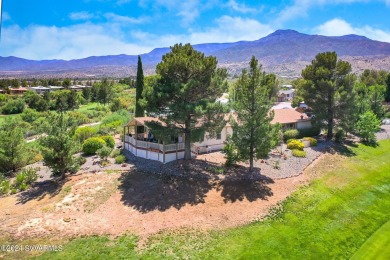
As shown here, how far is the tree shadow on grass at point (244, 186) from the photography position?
20031 mm

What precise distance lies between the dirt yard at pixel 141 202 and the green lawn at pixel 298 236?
943mm

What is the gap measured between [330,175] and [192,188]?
12.5 meters

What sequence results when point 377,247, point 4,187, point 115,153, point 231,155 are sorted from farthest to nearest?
point 115,153, point 231,155, point 4,187, point 377,247

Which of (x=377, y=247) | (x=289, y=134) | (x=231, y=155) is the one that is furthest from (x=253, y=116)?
(x=289, y=134)

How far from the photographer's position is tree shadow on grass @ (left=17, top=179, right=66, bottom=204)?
19953 mm

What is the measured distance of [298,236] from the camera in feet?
54.8

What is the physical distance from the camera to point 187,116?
78.4 ft

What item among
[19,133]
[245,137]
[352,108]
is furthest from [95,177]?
[352,108]

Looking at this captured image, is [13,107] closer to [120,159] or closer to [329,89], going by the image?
[120,159]

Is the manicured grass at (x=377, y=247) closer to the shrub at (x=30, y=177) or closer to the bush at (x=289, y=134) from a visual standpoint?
the bush at (x=289, y=134)

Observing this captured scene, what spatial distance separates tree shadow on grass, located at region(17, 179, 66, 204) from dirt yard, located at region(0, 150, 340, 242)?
0.07 m

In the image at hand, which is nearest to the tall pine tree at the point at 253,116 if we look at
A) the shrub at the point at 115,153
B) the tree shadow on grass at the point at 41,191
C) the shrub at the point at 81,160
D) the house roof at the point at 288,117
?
the shrub at the point at 115,153

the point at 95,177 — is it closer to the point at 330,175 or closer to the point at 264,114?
the point at 264,114

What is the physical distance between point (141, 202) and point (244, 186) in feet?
25.0
